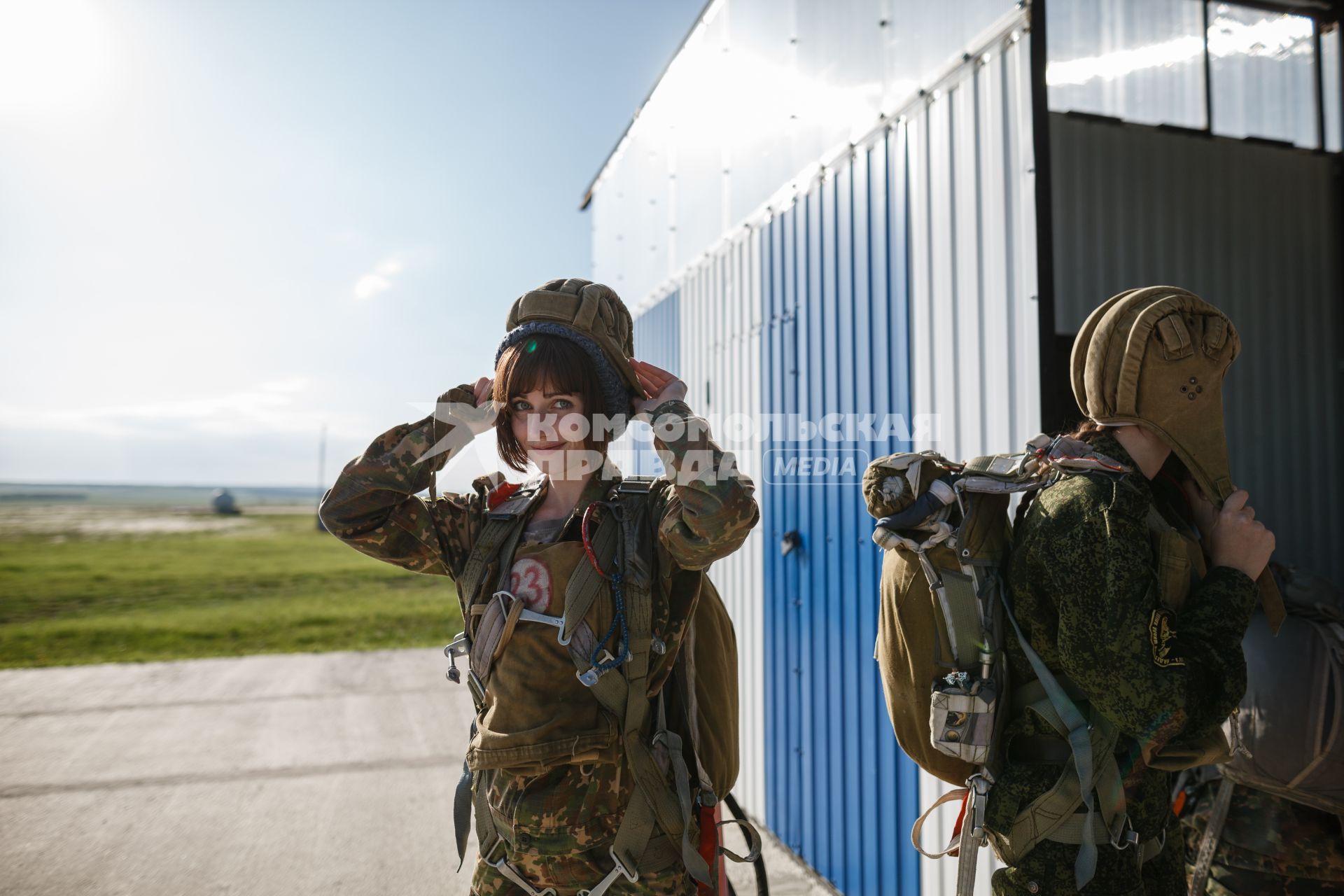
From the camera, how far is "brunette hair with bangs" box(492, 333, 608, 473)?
1.84 meters

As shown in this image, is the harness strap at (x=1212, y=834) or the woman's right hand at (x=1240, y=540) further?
the harness strap at (x=1212, y=834)

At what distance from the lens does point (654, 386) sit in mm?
1918

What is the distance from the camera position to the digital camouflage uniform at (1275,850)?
247 centimetres

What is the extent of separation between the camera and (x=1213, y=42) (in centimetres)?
369

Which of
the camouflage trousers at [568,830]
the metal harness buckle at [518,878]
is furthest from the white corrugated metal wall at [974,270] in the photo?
the metal harness buckle at [518,878]

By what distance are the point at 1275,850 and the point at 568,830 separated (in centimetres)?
232

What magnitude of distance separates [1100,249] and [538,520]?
2.90 meters

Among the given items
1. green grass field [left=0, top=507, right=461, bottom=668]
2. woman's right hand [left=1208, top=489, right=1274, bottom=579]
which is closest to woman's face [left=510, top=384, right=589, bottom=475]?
woman's right hand [left=1208, top=489, right=1274, bottom=579]

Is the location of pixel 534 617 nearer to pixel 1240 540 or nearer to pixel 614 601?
pixel 614 601

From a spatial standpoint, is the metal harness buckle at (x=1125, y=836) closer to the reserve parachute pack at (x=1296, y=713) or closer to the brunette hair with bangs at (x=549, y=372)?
the reserve parachute pack at (x=1296, y=713)

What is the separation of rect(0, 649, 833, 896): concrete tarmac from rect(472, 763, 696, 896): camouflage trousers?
2.22 m

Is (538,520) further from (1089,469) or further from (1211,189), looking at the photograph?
(1211,189)

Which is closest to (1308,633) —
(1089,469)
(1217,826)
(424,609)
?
(1217,826)

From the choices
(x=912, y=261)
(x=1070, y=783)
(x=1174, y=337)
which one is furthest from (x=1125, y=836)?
(x=912, y=261)
